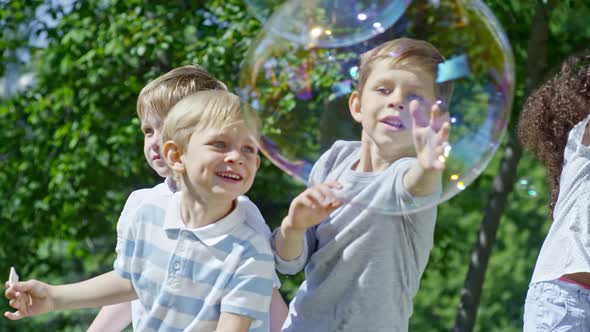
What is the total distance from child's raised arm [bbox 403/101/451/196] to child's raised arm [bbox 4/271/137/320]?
92cm

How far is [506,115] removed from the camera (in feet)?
9.27

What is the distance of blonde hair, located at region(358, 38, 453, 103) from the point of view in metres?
2.51

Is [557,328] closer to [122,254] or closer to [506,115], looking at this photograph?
[506,115]

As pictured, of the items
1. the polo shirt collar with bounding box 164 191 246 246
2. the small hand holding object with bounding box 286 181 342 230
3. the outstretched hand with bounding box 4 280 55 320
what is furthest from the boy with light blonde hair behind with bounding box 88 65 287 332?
the small hand holding object with bounding box 286 181 342 230

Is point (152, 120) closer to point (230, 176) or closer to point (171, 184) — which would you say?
point (171, 184)

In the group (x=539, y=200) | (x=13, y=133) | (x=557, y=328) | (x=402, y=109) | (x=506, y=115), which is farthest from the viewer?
(x=539, y=200)

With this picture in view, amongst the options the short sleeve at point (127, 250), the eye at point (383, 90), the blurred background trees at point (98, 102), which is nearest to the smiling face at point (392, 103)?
the eye at point (383, 90)

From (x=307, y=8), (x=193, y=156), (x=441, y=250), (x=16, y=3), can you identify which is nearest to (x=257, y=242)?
(x=193, y=156)

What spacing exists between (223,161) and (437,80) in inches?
21.6

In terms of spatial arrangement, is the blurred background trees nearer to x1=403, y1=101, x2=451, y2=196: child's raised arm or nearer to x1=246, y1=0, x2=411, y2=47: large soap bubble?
x1=246, y1=0, x2=411, y2=47: large soap bubble

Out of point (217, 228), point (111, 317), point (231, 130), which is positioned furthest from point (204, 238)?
point (111, 317)

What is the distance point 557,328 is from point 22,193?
4354 millimetres

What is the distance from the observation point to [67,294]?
2.94 metres

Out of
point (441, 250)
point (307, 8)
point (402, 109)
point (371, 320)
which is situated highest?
point (307, 8)
